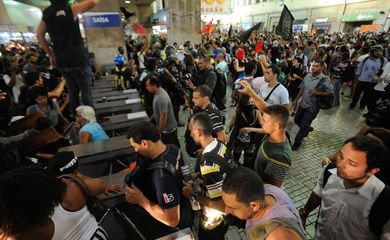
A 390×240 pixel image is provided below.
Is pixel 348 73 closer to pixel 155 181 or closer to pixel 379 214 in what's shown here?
pixel 379 214

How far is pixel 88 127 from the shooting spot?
131 inches

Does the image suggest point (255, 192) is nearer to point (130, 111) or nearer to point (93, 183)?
point (93, 183)

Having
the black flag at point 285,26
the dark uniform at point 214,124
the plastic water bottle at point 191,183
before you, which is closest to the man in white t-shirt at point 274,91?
the dark uniform at point 214,124

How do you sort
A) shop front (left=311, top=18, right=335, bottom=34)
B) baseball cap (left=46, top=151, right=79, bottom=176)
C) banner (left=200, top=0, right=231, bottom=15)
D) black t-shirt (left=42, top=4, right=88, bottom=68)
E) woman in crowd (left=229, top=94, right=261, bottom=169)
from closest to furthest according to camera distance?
baseball cap (left=46, top=151, right=79, bottom=176), black t-shirt (left=42, top=4, right=88, bottom=68), woman in crowd (left=229, top=94, right=261, bottom=169), shop front (left=311, top=18, right=335, bottom=34), banner (left=200, top=0, right=231, bottom=15)

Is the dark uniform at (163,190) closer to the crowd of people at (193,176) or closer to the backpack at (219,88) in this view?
the crowd of people at (193,176)

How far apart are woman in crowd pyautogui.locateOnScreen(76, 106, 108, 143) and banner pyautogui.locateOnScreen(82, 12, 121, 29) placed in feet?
23.9

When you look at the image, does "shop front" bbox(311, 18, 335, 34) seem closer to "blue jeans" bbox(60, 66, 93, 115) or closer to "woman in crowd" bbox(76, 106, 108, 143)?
"blue jeans" bbox(60, 66, 93, 115)

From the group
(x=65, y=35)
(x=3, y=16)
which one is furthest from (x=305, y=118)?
(x=3, y=16)

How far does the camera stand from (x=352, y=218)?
1607mm

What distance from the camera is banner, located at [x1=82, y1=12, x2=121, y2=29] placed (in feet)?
28.3

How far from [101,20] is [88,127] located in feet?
24.7

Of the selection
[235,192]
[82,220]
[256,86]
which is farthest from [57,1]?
[256,86]

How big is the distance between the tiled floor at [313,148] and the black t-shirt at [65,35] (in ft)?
9.43

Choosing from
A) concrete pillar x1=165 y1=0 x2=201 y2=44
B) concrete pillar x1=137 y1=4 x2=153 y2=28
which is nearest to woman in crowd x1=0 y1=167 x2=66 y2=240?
concrete pillar x1=165 y1=0 x2=201 y2=44
